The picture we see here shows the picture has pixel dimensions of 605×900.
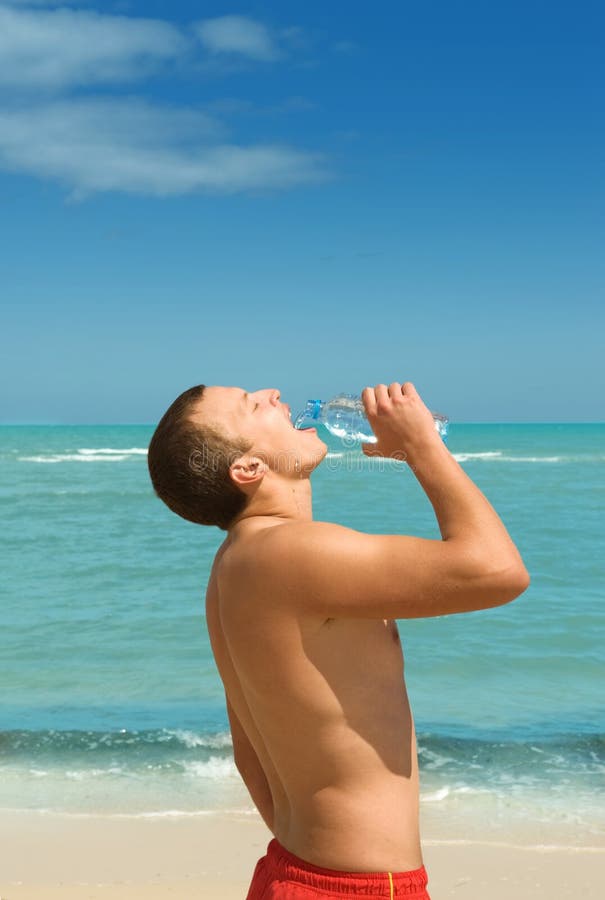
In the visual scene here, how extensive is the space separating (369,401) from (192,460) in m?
0.41

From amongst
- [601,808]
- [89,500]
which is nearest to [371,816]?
[601,808]

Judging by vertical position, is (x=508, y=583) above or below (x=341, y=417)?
below

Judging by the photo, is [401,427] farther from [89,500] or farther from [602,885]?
[89,500]

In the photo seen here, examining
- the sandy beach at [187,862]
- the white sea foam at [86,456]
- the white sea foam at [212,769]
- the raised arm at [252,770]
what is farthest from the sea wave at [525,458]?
the raised arm at [252,770]

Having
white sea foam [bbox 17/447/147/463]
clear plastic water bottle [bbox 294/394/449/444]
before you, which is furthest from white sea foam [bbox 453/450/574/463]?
clear plastic water bottle [bbox 294/394/449/444]

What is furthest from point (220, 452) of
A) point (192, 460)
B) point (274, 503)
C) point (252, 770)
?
point (252, 770)

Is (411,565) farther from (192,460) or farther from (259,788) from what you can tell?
(259,788)

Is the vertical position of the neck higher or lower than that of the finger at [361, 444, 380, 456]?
lower

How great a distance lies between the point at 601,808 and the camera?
19.1ft

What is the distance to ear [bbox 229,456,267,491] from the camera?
223 cm

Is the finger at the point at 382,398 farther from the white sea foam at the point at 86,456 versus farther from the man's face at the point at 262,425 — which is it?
the white sea foam at the point at 86,456

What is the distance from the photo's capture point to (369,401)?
7.22ft

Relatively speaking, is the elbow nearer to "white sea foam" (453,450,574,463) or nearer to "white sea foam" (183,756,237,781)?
"white sea foam" (183,756,237,781)

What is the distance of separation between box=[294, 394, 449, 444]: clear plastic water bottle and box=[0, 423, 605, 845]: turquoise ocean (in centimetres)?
14
